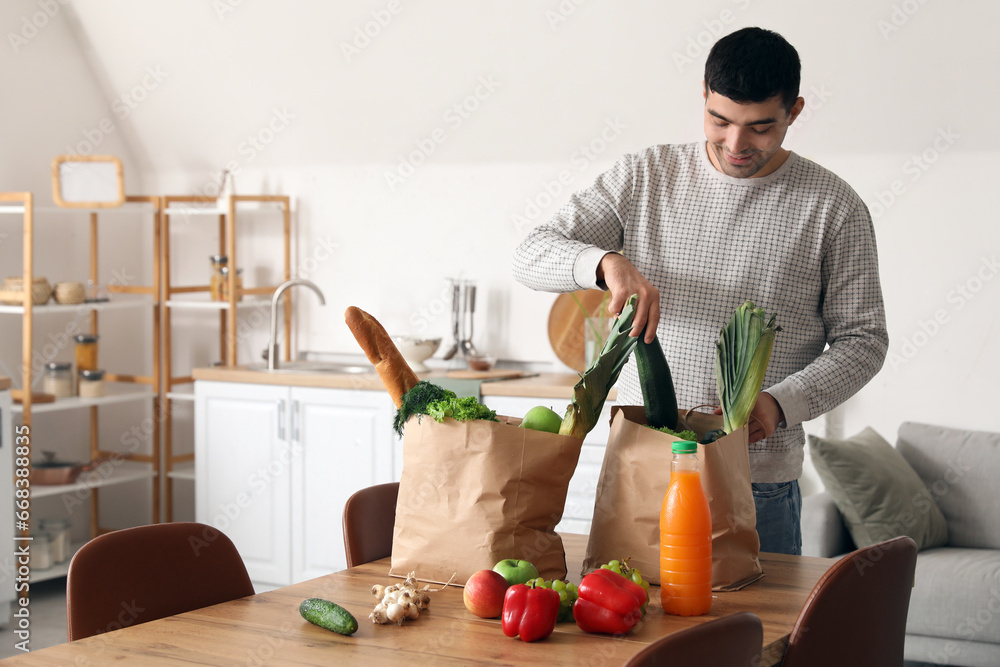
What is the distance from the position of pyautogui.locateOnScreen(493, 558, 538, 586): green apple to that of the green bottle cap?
23 centimetres

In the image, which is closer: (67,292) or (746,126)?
(746,126)

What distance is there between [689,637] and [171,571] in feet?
2.70

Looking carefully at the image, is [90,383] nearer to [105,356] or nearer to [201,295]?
[105,356]

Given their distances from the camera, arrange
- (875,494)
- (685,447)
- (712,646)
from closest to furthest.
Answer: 1. (712,646)
2. (685,447)
3. (875,494)

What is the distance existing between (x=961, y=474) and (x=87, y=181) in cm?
331

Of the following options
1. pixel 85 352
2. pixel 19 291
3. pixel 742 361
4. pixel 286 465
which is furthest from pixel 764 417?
pixel 85 352

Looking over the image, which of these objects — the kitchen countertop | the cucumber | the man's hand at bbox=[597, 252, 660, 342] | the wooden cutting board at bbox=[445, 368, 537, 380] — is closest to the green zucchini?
the man's hand at bbox=[597, 252, 660, 342]

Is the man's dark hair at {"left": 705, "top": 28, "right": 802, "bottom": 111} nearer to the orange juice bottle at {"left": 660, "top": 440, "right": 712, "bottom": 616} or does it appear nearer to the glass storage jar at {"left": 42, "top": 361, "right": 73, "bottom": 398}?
the orange juice bottle at {"left": 660, "top": 440, "right": 712, "bottom": 616}

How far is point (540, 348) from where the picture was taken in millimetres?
3812

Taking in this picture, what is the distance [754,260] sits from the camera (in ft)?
5.32

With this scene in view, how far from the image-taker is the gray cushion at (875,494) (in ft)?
9.70

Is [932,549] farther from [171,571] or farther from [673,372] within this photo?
[171,571]

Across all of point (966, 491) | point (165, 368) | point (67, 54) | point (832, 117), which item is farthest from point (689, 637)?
point (67, 54)

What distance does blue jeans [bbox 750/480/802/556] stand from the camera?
1658mm
